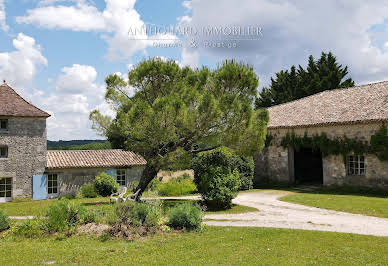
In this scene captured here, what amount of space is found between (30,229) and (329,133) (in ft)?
57.8

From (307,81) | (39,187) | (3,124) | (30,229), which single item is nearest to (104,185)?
(39,187)

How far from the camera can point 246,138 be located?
14.4 m

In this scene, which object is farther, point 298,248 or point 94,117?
point 94,117

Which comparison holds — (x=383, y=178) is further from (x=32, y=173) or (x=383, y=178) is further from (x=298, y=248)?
(x=32, y=173)

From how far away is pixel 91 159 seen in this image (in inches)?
894

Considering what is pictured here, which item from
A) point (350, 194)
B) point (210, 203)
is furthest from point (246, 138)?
point (350, 194)

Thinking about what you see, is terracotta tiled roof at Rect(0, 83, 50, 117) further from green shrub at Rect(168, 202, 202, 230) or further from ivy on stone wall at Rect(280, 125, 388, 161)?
ivy on stone wall at Rect(280, 125, 388, 161)

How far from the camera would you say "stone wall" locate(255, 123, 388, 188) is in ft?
62.2

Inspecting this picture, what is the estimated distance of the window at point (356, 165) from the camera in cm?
1988

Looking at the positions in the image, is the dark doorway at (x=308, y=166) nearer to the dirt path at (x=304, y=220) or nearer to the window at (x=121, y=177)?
the dirt path at (x=304, y=220)

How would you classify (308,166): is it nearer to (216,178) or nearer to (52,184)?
(216,178)

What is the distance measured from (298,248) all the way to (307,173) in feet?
59.8

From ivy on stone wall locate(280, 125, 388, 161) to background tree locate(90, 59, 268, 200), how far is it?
8060 millimetres

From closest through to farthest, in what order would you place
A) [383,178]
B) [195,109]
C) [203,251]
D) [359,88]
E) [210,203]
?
[203,251]
[195,109]
[210,203]
[383,178]
[359,88]
